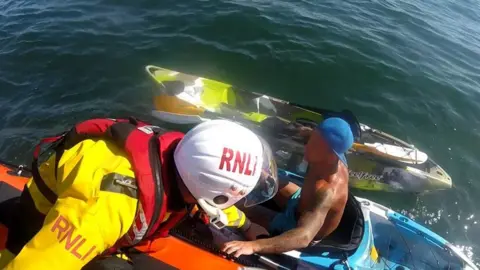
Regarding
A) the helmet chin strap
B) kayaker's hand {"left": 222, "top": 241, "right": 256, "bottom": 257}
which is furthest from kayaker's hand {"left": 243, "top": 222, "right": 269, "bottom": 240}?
the helmet chin strap

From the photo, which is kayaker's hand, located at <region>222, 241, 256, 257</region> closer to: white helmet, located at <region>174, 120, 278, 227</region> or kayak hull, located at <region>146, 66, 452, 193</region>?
white helmet, located at <region>174, 120, 278, 227</region>

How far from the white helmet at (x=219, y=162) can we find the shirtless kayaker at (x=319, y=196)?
4.55 ft

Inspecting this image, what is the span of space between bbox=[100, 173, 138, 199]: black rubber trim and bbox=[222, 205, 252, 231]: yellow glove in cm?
156

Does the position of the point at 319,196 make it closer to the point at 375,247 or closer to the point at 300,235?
the point at 300,235

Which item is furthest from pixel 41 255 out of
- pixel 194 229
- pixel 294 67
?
pixel 294 67

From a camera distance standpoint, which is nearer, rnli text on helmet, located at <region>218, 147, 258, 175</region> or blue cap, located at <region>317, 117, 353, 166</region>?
rnli text on helmet, located at <region>218, 147, 258, 175</region>

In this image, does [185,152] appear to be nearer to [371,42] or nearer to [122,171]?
[122,171]

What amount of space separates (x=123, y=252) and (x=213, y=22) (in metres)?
8.13

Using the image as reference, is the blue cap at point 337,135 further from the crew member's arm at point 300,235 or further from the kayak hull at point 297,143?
the kayak hull at point 297,143

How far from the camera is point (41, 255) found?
7.53 feet

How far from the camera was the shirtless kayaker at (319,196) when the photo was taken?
4379 mm

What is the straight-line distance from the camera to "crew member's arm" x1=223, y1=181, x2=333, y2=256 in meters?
4.11

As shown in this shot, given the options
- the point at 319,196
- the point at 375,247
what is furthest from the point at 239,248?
the point at 375,247

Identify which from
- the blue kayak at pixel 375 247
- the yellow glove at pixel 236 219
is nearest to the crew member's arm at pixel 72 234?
the yellow glove at pixel 236 219
